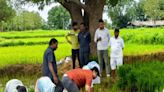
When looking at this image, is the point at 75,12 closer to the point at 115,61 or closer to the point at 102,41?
the point at 102,41

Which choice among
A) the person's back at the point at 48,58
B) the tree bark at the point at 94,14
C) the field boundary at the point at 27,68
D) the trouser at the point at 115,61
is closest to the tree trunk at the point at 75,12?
the tree bark at the point at 94,14

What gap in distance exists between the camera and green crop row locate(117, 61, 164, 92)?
36.2 ft

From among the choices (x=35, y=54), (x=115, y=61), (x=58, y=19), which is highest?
(x=115, y=61)

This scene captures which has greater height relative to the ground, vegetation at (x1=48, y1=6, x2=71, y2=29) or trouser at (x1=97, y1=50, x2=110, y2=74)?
trouser at (x1=97, y1=50, x2=110, y2=74)

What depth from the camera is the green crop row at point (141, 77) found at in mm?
11029

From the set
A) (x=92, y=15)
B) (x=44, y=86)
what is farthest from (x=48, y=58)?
(x=92, y=15)

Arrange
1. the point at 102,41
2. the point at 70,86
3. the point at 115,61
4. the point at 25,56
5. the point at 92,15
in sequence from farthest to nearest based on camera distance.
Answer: the point at 25,56 < the point at 92,15 < the point at 102,41 < the point at 115,61 < the point at 70,86

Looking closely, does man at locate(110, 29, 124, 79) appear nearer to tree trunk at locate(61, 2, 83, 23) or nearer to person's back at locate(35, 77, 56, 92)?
tree trunk at locate(61, 2, 83, 23)

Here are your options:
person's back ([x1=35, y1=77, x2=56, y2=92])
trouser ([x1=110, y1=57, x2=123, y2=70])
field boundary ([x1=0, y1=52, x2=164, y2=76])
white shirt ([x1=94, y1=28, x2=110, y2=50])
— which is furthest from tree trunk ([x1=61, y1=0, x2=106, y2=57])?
person's back ([x1=35, y1=77, x2=56, y2=92])

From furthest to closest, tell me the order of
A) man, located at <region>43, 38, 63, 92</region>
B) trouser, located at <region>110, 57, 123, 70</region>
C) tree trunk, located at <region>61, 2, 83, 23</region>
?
1. tree trunk, located at <region>61, 2, 83, 23</region>
2. trouser, located at <region>110, 57, 123, 70</region>
3. man, located at <region>43, 38, 63, 92</region>

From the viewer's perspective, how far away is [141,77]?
11.7 metres

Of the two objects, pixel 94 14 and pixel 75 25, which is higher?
pixel 94 14

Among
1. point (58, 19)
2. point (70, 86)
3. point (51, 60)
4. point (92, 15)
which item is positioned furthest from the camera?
point (58, 19)

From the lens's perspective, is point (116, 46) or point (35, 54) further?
point (35, 54)
